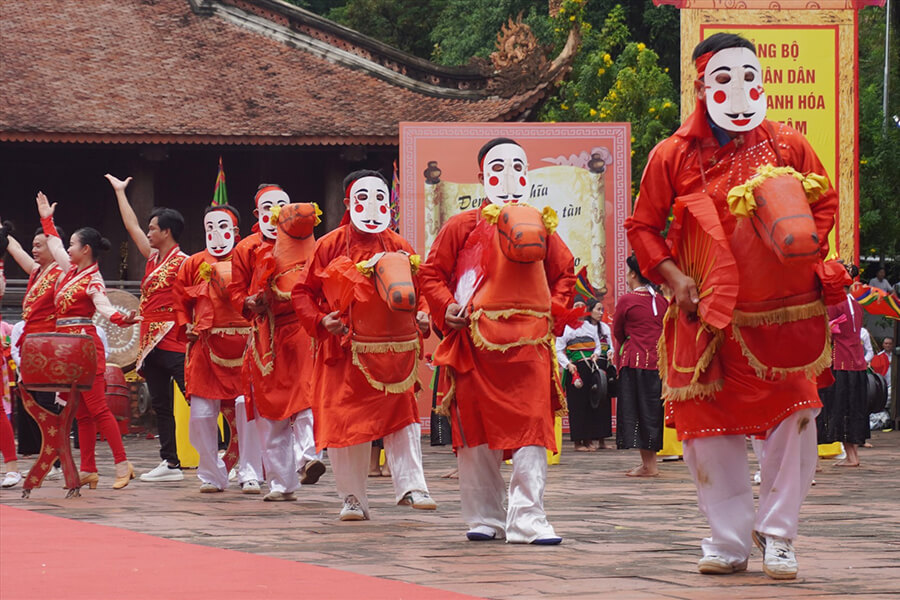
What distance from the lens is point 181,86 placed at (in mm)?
21797

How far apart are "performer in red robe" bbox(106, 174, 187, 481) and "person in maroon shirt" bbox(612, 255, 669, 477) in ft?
11.2

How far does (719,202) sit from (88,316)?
5811 mm

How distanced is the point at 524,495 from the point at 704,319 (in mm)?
1512

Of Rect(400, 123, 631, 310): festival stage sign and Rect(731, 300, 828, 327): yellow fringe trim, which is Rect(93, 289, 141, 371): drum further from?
Rect(731, 300, 828, 327): yellow fringe trim

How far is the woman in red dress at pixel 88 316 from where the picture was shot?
9.66 meters

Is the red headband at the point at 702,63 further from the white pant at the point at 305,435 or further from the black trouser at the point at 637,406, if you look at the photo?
the black trouser at the point at 637,406

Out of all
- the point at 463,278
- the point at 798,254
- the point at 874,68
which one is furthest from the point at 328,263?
the point at 874,68

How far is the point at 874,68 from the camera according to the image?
86.6ft

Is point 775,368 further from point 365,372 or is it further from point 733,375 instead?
point 365,372

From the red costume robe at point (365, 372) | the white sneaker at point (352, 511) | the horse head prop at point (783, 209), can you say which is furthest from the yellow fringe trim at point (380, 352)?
the horse head prop at point (783, 209)

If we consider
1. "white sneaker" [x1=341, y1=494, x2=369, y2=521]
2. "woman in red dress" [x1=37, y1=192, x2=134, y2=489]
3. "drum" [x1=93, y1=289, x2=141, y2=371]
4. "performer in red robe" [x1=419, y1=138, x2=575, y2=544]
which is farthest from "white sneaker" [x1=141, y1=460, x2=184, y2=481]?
"drum" [x1=93, y1=289, x2=141, y2=371]

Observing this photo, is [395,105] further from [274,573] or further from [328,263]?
[274,573]

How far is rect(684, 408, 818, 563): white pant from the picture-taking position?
5.32 meters

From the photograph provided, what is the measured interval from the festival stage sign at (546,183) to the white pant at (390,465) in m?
7.40
